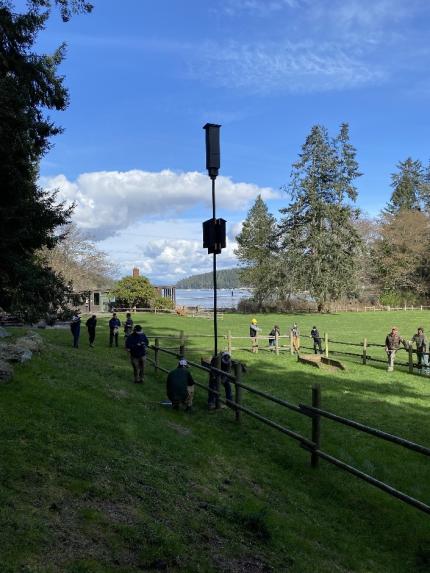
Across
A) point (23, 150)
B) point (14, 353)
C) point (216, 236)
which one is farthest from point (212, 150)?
point (14, 353)

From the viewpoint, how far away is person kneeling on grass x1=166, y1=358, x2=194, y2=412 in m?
10.8

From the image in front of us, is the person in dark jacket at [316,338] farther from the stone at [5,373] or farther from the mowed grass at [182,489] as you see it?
the stone at [5,373]

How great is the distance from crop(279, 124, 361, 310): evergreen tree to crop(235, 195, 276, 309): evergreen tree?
541cm

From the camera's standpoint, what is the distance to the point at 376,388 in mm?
16578

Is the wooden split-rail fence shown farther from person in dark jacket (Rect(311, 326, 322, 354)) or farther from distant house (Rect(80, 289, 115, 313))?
distant house (Rect(80, 289, 115, 313))

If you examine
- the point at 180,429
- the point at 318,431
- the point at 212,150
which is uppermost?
the point at 212,150

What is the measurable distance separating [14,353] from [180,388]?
4422mm

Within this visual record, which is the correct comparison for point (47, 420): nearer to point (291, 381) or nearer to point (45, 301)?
point (45, 301)

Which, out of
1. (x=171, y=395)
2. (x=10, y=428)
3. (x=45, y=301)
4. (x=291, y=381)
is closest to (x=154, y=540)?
(x=10, y=428)

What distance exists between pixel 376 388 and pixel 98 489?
42.2ft

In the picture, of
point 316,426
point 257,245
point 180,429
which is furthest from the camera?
point 257,245

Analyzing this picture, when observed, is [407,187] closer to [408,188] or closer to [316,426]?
[408,188]

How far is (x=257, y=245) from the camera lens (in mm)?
73938

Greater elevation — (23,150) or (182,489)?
(23,150)
